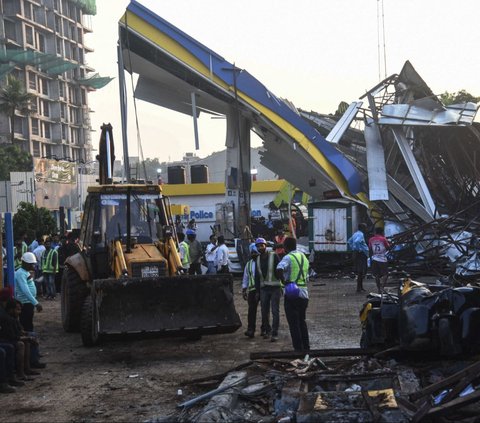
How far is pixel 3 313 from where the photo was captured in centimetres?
927

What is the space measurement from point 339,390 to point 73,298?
270 inches

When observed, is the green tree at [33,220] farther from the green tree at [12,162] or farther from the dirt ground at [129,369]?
the green tree at [12,162]

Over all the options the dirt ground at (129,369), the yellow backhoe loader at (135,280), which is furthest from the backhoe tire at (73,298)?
the dirt ground at (129,369)

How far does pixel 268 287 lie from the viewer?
12.0 metres

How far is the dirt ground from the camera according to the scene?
26.4ft

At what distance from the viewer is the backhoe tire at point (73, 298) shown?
13.1m

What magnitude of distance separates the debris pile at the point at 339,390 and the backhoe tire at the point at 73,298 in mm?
4906

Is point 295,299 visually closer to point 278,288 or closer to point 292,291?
point 292,291

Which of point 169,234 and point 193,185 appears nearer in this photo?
point 169,234

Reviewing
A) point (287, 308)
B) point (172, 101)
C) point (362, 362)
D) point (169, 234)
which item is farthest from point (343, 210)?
point (362, 362)

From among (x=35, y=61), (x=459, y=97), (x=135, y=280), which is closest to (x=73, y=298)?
(x=135, y=280)

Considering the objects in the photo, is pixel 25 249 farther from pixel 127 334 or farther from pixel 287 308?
pixel 287 308

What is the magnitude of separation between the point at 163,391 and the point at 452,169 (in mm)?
21750

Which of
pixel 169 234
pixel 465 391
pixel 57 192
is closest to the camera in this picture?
pixel 465 391
